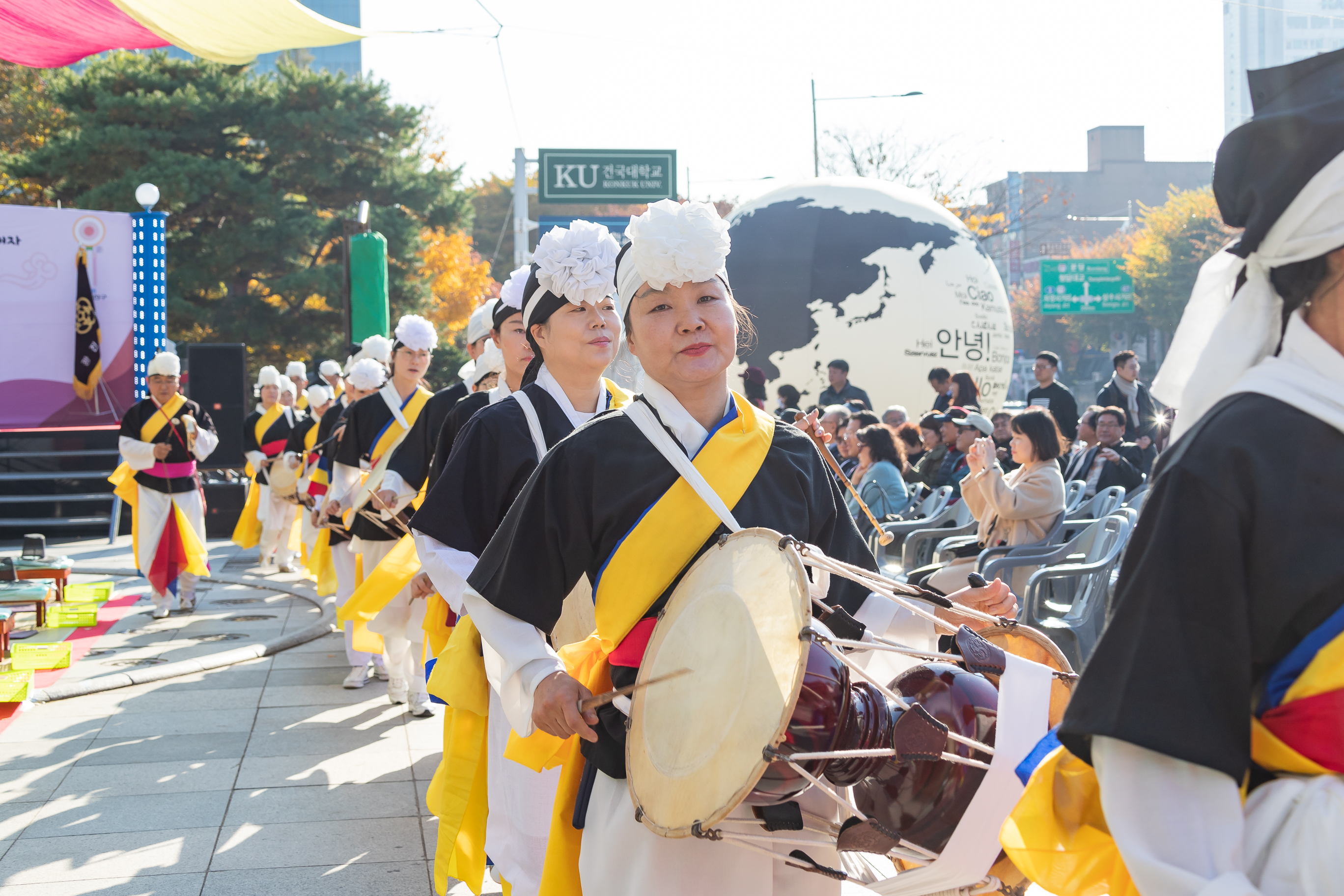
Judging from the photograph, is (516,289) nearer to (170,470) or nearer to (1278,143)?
(1278,143)

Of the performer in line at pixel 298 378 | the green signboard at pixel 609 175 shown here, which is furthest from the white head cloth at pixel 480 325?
the green signboard at pixel 609 175

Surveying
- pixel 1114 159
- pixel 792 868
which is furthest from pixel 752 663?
pixel 1114 159

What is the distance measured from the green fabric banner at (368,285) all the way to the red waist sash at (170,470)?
6206mm

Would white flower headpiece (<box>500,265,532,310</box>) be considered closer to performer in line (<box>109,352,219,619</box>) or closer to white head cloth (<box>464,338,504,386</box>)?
white head cloth (<box>464,338,504,386</box>)

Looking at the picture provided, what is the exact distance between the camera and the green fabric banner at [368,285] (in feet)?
51.3

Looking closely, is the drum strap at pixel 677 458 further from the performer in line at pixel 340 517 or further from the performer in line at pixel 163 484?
the performer in line at pixel 163 484

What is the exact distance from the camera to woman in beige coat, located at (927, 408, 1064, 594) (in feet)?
19.7

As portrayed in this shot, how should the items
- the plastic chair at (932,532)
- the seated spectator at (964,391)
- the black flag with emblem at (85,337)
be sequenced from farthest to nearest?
the black flag with emblem at (85,337) → the seated spectator at (964,391) → the plastic chair at (932,532)

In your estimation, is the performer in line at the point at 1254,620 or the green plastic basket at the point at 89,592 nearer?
the performer in line at the point at 1254,620

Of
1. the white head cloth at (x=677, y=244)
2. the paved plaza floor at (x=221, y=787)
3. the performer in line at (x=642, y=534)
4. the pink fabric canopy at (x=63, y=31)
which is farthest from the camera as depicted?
the pink fabric canopy at (x=63, y=31)

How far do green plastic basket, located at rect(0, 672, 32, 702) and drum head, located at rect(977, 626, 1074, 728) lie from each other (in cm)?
579

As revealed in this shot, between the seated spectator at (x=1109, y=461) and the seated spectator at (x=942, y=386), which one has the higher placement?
the seated spectator at (x=942, y=386)

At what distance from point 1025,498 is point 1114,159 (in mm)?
67281

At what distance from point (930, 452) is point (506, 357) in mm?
5114
